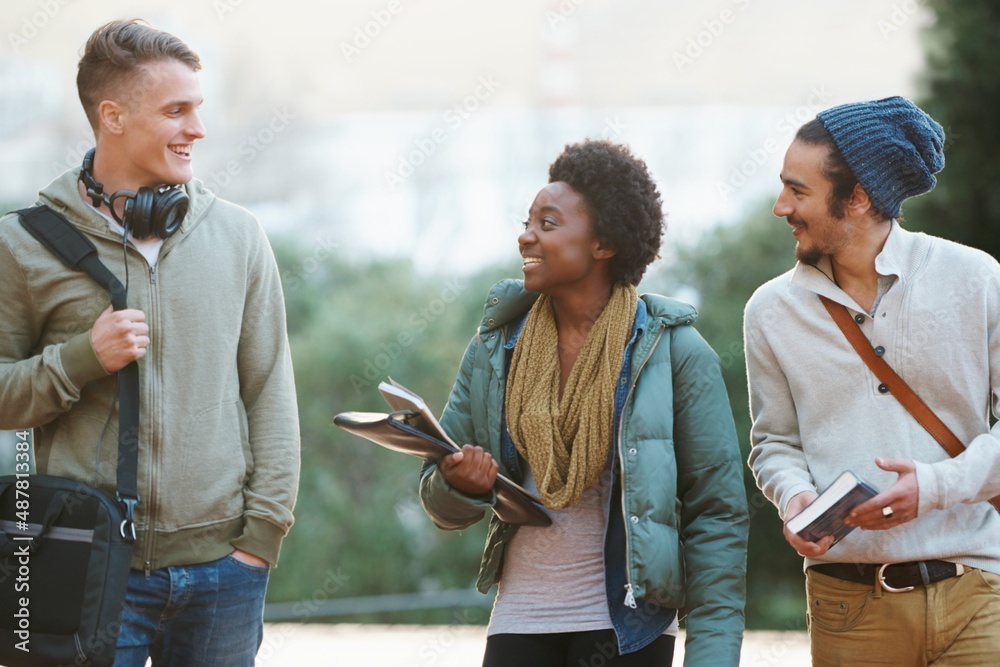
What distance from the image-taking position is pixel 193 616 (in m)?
2.73

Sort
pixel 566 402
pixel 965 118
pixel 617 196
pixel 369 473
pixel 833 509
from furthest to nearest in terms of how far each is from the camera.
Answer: pixel 369 473
pixel 965 118
pixel 617 196
pixel 566 402
pixel 833 509

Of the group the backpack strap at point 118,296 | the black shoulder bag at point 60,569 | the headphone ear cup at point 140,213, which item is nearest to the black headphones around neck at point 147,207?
the headphone ear cup at point 140,213

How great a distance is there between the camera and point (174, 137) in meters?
2.83

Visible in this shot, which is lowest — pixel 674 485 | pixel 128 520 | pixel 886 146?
pixel 128 520

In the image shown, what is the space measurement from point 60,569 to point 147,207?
0.85 metres

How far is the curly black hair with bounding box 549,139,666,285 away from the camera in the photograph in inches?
120

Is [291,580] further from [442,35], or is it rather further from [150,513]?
[150,513]

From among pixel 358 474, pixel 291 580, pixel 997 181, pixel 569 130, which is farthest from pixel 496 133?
pixel 997 181

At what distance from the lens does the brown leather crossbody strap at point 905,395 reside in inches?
105

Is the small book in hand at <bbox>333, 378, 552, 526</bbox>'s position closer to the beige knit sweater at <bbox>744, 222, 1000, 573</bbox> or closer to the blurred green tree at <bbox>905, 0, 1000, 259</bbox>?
the beige knit sweater at <bbox>744, 222, 1000, 573</bbox>

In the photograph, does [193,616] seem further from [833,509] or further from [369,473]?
[369,473]

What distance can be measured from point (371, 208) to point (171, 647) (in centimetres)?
892

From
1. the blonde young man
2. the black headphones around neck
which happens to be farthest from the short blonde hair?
the black headphones around neck

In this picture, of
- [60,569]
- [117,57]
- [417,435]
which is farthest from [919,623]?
[117,57]
